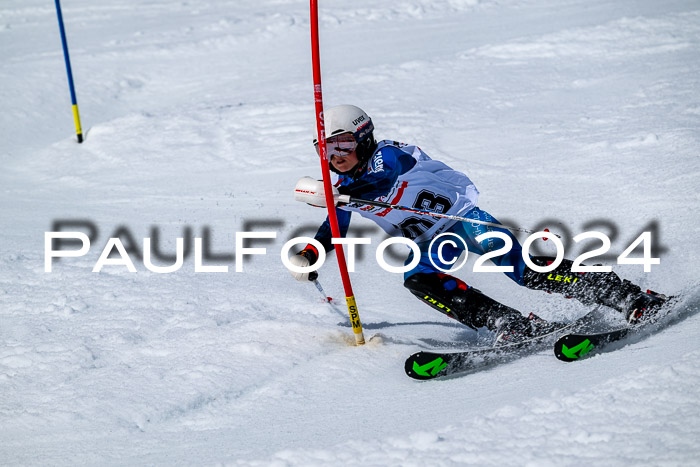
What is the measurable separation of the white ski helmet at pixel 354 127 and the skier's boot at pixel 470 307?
0.77 metres

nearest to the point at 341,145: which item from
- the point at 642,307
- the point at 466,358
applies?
the point at 466,358

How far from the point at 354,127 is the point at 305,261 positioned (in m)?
0.83

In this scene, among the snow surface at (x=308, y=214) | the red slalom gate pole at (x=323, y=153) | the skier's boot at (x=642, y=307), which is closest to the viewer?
the snow surface at (x=308, y=214)

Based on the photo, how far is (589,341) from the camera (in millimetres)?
3523

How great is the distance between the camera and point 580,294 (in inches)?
159

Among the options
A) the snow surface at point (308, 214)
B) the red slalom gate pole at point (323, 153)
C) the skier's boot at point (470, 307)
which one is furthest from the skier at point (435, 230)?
the snow surface at point (308, 214)

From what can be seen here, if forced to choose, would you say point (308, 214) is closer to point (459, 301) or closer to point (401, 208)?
point (401, 208)

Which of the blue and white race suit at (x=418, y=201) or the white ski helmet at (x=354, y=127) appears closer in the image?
the white ski helmet at (x=354, y=127)

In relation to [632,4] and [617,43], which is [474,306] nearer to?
[617,43]

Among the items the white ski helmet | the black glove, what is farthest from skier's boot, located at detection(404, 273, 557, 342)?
the white ski helmet

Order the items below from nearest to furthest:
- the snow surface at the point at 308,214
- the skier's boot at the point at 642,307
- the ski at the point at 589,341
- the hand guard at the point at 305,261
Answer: the snow surface at the point at 308,214, the ski at the point at 589,341, the skier's boot at the point at 642,307, the hand guard at the point at 305,261

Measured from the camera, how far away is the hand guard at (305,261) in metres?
4.08

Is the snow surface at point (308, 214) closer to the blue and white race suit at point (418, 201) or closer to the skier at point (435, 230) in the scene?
the skier at point (435, 230)

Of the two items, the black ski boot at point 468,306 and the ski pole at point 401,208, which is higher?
the ski pole at point 401,208
